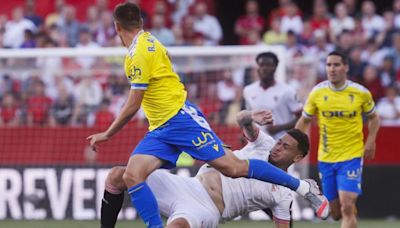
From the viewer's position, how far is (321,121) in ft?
39.9

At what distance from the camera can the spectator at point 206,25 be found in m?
19.4

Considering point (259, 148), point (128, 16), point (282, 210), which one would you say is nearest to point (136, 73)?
point (128, 16)

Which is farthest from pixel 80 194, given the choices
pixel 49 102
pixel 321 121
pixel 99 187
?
pixel 321 121

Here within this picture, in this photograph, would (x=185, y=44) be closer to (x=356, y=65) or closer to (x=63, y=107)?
(x=356, y=65)

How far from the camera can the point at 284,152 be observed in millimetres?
9539

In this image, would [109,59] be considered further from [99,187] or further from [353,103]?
[353,103]

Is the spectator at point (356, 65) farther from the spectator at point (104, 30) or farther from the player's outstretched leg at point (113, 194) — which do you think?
the player's outstretched leg at point (113, 194)

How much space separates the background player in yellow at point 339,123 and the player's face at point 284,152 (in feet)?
7.65

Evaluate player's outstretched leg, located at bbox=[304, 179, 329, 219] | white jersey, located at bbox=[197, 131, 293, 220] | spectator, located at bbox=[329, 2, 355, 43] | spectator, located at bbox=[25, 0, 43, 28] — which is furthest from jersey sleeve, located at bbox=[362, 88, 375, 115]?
spectator, located at bbox=[25, 0, 43, 28]

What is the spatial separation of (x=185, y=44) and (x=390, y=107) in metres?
3.85

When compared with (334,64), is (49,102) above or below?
below

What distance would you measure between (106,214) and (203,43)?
9.88 m

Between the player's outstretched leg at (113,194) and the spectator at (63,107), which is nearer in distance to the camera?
the player's outstretched leg at (113,194)

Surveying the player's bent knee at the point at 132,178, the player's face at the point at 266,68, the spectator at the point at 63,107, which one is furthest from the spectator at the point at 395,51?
the player's bent knee at the point at 132,178
